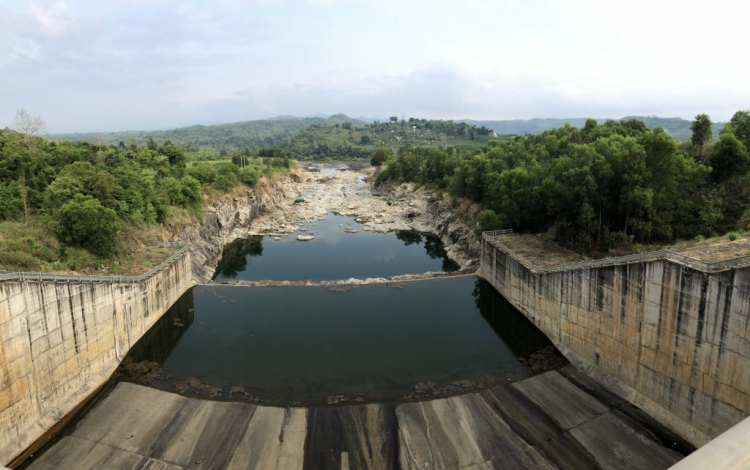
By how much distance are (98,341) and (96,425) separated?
5.63 meters

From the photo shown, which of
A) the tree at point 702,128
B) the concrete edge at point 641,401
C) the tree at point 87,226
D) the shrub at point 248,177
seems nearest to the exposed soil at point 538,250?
the concrete edge at point 641,401

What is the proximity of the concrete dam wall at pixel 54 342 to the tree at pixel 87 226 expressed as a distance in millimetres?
4447

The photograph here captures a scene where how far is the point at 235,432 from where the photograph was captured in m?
19.3

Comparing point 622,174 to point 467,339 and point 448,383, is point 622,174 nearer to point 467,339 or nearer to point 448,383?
point 467,339

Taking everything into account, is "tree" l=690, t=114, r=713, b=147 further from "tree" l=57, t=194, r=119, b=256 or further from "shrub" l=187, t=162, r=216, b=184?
"shrub" l=187, t=162, r=216, b=184

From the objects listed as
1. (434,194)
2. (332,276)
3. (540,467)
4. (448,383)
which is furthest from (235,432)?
(434,194)

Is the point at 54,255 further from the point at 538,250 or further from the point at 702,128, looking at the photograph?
the point at 702,128

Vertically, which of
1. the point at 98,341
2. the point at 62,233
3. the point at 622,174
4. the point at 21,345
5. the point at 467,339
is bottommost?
the point at 467,339

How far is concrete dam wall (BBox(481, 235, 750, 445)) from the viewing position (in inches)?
673

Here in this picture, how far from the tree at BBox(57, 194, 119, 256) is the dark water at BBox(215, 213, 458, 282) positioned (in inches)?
583

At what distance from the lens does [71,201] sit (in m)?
28.8

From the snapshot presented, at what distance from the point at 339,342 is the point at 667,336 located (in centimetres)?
1841

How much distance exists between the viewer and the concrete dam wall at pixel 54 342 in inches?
693

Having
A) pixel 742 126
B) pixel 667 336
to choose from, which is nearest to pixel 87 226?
pixel 667 336
